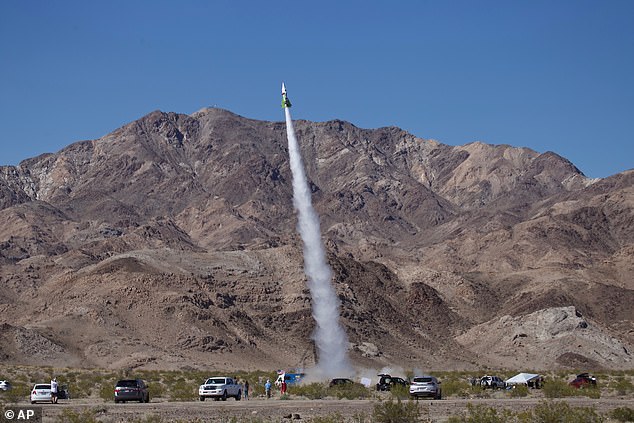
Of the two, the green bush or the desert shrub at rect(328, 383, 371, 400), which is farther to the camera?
the green bush

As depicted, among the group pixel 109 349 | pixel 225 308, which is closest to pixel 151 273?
pixel 225 308

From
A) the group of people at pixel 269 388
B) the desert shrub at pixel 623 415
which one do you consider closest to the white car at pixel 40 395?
the group of people at pixel 269 388

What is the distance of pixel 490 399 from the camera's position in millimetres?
54875

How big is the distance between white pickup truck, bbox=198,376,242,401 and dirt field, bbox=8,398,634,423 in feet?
2.60

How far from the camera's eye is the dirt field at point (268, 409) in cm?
4025

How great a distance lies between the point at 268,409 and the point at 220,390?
27.3 feet

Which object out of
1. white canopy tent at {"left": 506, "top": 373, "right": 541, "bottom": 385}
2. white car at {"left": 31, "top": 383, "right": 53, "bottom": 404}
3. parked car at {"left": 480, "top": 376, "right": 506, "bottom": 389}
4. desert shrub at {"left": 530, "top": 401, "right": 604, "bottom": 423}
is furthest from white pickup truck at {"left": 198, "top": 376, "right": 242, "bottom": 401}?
white canopy tent at {"left": 506, "top": 373, "right": 541, "bottom": 385}

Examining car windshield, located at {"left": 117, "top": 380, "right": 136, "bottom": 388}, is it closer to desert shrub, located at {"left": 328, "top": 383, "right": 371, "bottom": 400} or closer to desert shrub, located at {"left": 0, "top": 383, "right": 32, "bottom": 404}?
desert shrub, located at {"left": 0, "top": 383, "right": 32, "bottom": 404}

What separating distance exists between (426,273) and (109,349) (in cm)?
6501

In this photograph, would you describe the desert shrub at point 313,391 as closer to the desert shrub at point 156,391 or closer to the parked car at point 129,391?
the desert shrub at point 156,391

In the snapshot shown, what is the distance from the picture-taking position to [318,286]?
107 meters

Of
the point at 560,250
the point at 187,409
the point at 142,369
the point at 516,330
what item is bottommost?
the point at 187,409

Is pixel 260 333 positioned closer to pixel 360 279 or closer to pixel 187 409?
pixel 360 279

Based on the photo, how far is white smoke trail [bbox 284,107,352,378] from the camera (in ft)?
285
